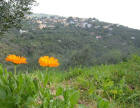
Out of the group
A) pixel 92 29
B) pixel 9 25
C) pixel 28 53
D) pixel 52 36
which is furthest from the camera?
pixel 92 29

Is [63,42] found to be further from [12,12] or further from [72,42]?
[12,12]

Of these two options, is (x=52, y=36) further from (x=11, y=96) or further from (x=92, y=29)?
(x=11, y=96)

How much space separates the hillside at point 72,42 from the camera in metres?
27.2

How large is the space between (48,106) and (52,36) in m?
41.6

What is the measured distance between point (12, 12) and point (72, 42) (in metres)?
32.1

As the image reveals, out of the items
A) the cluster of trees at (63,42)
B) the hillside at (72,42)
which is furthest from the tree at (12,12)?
the hillside at (72,42)

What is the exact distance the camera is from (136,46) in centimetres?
3972

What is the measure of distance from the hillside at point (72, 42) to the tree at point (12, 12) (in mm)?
15609

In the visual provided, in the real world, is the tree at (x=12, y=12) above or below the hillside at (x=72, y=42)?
above

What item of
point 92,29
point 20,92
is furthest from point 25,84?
point 92,29

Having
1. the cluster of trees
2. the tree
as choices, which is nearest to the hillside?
the cluster of trees

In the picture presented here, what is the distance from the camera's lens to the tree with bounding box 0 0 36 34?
8.43 meters

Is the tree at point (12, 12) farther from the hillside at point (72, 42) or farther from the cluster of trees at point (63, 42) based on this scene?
the hillside at point (72, 42)

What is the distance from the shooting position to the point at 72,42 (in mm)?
40812
